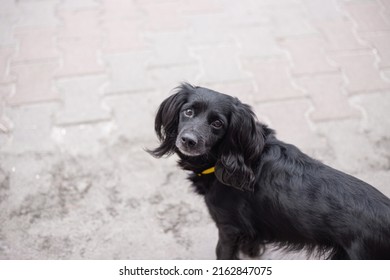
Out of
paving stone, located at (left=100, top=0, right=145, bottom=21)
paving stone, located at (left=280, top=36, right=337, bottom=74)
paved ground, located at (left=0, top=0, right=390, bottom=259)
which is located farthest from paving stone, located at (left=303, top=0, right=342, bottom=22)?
paving stone, located at (left=100, top=0, right=145, bottom=21)

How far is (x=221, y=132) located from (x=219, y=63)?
182 cm

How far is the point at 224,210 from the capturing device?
247 centimetres

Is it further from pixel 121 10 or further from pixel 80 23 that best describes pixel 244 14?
pixel 80 23

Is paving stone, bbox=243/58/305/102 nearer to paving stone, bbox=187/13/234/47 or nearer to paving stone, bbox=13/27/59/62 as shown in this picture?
paving stone, bbox=187/13/234/47

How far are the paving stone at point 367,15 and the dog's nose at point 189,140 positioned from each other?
9.82 feet

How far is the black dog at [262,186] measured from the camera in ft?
6.84

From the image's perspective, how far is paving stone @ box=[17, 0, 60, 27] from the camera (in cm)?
445

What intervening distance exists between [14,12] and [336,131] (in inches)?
143

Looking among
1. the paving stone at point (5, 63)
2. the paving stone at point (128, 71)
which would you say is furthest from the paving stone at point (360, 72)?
the paving stone at point (5, 63)

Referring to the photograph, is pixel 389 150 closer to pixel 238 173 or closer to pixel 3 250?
pixel 238 173

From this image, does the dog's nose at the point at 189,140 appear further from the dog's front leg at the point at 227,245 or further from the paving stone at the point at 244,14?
the paving stone at the point at 244,14

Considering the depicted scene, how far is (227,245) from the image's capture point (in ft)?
8.68

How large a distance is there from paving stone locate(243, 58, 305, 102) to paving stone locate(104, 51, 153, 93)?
3.23 feet
